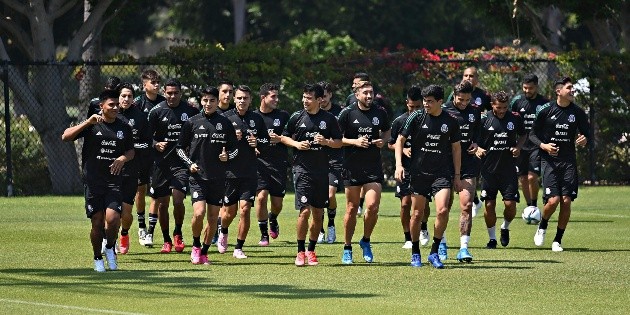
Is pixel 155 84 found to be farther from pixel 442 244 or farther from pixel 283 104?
pixel 283 104

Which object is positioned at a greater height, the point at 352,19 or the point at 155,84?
the point at 352,19

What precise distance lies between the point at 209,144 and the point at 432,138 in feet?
8.77

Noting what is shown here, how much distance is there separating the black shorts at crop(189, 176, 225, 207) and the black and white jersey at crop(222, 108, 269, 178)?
24 cm

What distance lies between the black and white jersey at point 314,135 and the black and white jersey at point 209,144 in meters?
0.85

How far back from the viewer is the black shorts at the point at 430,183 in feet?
57.1

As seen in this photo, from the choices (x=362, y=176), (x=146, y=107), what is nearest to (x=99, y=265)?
(x=362, y=176)

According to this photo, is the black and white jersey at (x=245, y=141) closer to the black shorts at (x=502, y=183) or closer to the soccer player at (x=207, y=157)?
the soccer player at (x=207, y=157)

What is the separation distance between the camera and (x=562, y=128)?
20.2 meters

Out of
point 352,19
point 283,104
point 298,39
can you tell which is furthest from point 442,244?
point 352,19

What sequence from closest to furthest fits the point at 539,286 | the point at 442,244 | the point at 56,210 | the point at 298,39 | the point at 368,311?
the point at 368,311 → the point at 539,286 → the point at 442,244 → the point at 56,210 → the point at 298,39

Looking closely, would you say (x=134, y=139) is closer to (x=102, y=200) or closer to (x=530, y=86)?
(x=102, y=200)

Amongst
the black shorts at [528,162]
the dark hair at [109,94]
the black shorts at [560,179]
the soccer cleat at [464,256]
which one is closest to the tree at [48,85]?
the black shorts at [528,162]

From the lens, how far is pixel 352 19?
55.3 m

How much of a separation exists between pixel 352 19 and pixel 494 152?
35092mm
